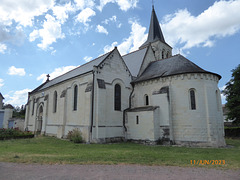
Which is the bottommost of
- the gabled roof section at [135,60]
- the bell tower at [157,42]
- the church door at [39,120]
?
the church door at [39,120]

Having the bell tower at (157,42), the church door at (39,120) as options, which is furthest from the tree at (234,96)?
the church door at (39,120)

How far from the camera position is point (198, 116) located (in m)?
15.6

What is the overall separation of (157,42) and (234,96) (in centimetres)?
1572

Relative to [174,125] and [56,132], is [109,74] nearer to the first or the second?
[174,125]

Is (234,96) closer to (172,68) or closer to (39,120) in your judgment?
(172,68)

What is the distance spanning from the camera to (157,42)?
32.5 meters

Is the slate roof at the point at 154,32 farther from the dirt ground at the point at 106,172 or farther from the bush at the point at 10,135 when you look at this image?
the dirt ground at the point at 106,172

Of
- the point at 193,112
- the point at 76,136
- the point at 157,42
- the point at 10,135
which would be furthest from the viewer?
the point at 157,42

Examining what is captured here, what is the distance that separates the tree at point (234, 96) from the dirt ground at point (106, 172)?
68.9 feet

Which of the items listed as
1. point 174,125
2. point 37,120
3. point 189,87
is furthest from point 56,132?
point 189,87

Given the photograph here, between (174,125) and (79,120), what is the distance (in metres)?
10.1

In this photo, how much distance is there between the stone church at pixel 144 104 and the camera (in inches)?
621

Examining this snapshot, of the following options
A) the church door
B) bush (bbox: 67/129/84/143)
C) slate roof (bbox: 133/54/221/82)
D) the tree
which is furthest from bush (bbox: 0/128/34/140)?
the tree

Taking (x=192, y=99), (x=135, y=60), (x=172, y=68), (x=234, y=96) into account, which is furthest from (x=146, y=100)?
(x=234, y=96)
